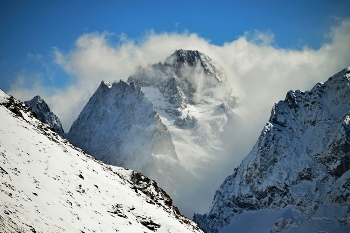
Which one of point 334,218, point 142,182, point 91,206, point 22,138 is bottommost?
point 91,206

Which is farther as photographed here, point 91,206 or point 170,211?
point 170,211

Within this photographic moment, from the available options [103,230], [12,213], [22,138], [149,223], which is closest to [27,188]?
[12,213]

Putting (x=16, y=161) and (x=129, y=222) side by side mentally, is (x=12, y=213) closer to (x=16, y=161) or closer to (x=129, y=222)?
(x=16, y=161)

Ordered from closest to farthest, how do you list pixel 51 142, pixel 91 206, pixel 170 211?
pixel 91 206 → pixel 51 142 → pixel 170 211

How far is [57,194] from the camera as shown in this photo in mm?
41750

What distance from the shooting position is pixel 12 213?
32719mm

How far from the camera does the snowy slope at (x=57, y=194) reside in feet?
115

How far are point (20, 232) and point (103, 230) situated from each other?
1104cm

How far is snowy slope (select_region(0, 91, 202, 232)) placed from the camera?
35156mm

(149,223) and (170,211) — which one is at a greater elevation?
(170,211)

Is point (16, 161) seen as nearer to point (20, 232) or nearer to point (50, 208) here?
point (50, 208)

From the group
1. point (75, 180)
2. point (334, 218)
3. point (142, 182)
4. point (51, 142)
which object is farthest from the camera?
point (334, 218)

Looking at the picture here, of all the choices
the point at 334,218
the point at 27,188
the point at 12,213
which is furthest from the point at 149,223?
the point at 334,218

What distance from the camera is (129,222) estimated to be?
46.7 meters
